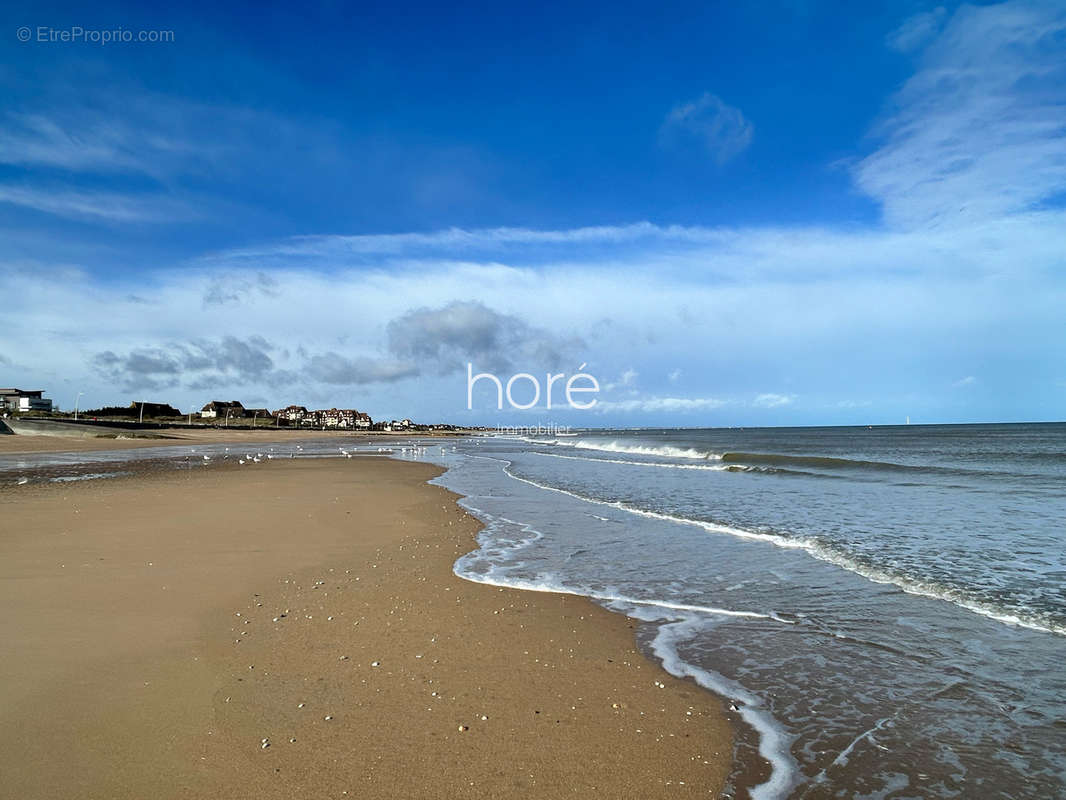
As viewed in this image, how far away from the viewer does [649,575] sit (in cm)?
848

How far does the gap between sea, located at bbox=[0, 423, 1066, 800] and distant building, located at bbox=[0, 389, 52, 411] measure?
11959 centimetres

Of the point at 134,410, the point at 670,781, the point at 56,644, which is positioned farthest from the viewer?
the point at 134,410

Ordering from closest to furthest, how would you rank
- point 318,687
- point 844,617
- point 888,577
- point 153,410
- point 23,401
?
point 318,687, point 844,617, point 888,577, point 23,401, point 153,410

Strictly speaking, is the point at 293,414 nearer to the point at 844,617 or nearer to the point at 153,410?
the point at 153,410

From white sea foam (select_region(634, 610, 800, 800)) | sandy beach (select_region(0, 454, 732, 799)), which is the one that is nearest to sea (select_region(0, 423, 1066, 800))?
white sea foam (select_region(634, 610, 800, 800))

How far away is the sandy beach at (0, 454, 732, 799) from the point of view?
337 cm

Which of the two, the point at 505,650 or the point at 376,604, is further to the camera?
the point at 376,604

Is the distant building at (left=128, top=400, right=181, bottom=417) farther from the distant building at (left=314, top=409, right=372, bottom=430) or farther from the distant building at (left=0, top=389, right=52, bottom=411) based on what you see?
the distant building at (left=314, top=409, right=372, bottom=430)

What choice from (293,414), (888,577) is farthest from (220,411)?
(888,577)

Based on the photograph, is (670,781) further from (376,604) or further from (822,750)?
(376,604)

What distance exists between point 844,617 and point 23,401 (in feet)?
440

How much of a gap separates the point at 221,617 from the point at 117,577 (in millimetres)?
2355

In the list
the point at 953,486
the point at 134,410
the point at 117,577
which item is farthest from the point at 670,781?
the point at 134,410

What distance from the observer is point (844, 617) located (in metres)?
6.64
